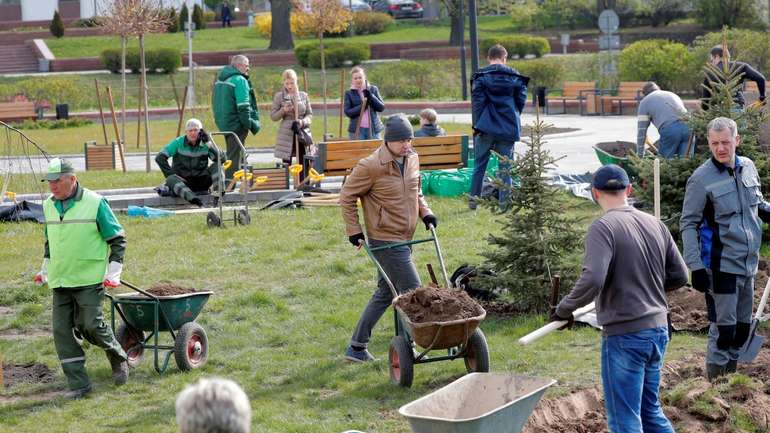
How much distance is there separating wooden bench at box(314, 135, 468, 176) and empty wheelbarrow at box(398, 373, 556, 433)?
10.5 metres

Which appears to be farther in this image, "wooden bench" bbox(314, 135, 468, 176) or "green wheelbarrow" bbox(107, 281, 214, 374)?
"wooden bench" bbox(314, 135, 468, 176)

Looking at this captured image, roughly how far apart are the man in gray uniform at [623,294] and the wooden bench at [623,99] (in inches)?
1156

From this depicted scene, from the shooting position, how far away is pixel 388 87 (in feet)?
154

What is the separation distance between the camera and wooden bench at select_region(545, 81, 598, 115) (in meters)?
37.9

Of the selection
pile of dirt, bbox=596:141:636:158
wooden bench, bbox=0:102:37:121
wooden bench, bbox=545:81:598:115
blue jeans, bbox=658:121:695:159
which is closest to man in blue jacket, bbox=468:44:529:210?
blue jeans, bbox=658:121:695:159

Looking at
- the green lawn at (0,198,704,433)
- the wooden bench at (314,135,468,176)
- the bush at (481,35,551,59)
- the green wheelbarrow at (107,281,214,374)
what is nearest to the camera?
the green lawn at (0,198,704,433)

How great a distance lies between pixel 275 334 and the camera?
11.2 metres

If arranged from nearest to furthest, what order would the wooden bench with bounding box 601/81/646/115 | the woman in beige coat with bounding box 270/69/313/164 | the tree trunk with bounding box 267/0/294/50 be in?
the woman in beige coat with bounding box 270/69/313/164 < the wooden bench with bounding box 601/81/646/115 < the tree trunk with bounding box 267/0/294/50

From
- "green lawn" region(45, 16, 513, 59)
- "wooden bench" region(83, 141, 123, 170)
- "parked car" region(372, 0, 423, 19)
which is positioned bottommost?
"wooden bench" region(83, 141, 123, 170)

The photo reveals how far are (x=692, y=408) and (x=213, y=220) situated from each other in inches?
335

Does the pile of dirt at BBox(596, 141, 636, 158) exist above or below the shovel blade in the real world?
above

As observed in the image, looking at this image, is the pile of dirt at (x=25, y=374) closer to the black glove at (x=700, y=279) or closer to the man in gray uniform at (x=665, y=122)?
the black glove at (x=700, y=279)

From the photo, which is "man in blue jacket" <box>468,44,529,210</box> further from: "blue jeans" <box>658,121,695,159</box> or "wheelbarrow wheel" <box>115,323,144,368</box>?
"wheelbarrow wheel" <box>115,323,144,368</box>

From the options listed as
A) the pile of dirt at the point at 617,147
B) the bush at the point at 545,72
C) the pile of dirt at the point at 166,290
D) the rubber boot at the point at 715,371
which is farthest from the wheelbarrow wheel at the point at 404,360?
the bush at the point at 545,72
